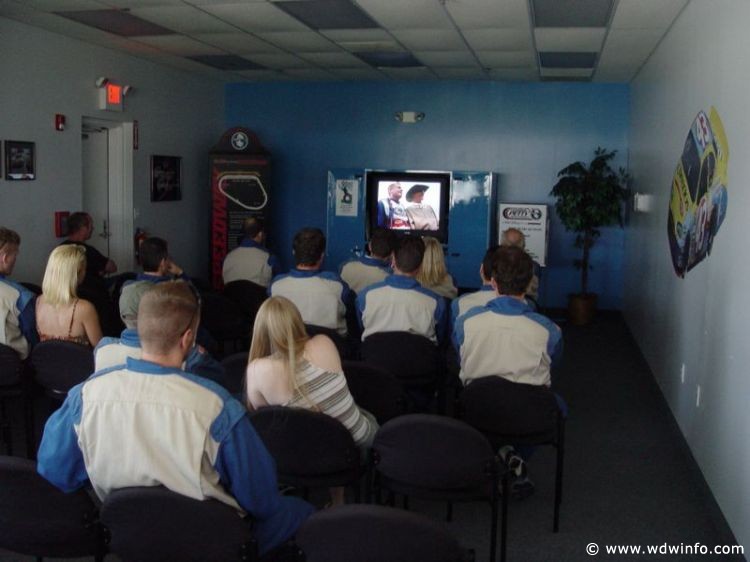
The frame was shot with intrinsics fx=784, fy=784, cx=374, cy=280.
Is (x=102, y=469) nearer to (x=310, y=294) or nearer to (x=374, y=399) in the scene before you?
(x=374, y=399)

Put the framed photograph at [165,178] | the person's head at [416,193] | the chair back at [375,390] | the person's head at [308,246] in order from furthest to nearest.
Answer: the person's head at [416,193]
the framed photograph at [165,178]
the person's head at [308,246]
the chair back at [375,390]

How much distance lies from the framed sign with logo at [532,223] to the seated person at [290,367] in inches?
258

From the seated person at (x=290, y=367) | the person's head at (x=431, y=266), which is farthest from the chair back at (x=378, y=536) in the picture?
the person's head at (x=431, y=266)

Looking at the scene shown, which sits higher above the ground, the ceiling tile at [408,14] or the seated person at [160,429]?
the ceiling tile at [408,14]

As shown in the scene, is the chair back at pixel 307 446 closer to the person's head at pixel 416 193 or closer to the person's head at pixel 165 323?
the person's head at pixel 165 323

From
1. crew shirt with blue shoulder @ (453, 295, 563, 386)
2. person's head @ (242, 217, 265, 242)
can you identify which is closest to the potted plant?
person's head @ (242, 217, 265, 242)

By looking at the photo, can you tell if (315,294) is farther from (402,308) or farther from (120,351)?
(120,351)

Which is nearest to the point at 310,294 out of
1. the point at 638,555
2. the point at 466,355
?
the point at 466,355

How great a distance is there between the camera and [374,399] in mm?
3627

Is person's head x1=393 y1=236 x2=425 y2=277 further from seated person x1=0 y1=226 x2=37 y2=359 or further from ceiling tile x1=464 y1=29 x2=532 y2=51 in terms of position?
ceiling tile x1=464 y1=29 x2=532 y2=51

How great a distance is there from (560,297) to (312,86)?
424 centimetres

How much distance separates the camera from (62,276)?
4285 mm

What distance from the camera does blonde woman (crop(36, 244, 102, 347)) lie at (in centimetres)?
430

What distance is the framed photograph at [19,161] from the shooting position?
6.49 meters
